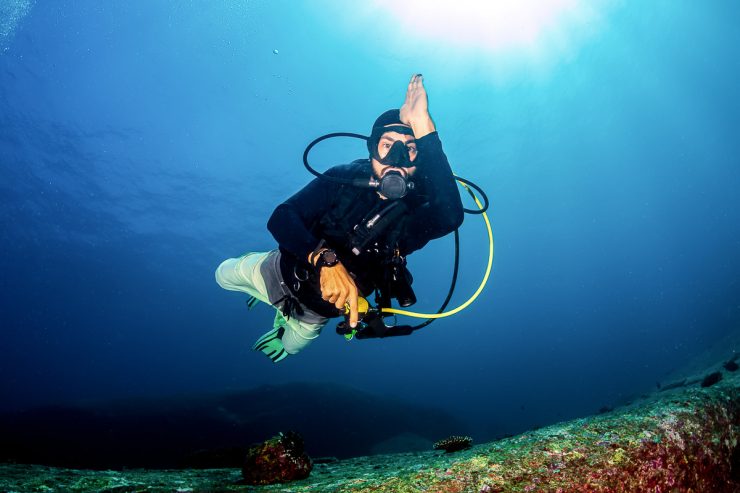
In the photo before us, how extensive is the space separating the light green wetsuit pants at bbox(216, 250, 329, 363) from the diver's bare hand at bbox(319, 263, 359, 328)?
1.60m

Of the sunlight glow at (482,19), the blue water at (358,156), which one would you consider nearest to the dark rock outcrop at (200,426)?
the blue water at (358,156)

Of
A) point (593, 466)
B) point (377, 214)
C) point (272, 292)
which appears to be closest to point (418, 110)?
point (377, 214)

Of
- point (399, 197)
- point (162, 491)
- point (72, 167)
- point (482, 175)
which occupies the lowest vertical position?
point (162, 491)

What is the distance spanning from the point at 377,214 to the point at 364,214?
1.75ft

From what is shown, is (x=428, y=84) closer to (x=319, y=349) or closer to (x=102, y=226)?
(x=102, y=226)

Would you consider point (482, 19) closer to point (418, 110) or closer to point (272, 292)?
point (418, 110)

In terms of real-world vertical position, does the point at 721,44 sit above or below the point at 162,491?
above

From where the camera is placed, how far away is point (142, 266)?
44562 mm

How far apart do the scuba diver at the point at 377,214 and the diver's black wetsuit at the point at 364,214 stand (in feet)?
0.04

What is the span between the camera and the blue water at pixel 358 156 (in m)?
25.2

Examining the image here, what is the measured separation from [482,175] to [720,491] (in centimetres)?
3796

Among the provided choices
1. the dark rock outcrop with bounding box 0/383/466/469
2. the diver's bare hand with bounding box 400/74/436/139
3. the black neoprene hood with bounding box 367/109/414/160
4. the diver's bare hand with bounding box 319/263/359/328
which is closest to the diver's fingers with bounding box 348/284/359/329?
the diver's bare hand with bounding box 319/263/359/328

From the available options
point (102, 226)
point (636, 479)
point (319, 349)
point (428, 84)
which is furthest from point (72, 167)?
point (319, 349)

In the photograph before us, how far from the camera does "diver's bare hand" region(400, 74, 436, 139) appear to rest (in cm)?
352
